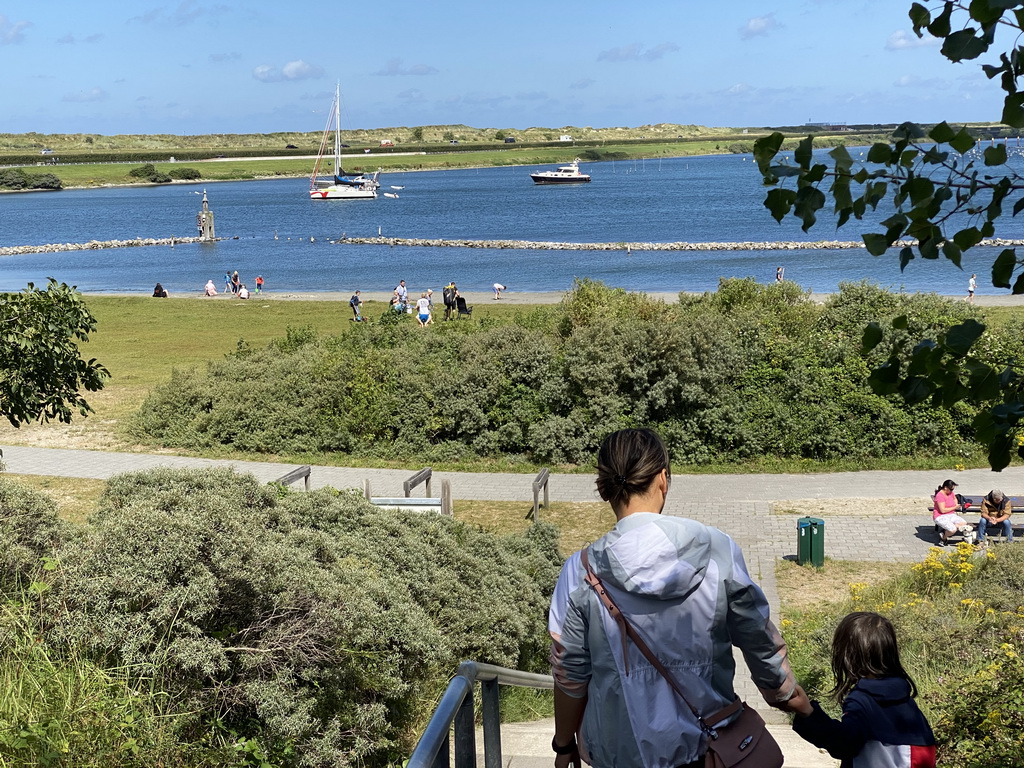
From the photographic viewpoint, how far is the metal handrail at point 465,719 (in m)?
2.50

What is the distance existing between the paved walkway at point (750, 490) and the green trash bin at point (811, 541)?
40cm

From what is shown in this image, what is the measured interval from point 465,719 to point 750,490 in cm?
1224

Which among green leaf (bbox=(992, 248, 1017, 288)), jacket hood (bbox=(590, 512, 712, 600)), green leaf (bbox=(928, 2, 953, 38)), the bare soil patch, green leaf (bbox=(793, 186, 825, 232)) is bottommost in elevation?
the bare soil patch

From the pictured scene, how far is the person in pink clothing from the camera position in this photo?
12203mm

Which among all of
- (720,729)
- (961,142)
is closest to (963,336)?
(961,142)

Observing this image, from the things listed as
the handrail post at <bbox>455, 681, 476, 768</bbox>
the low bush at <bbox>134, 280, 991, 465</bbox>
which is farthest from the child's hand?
the low bush at <bbox>134, 280, 991, 465</bbox>

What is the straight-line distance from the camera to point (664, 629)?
2.75 meters

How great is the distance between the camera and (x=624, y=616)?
2775mm

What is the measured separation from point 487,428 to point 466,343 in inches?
69.1

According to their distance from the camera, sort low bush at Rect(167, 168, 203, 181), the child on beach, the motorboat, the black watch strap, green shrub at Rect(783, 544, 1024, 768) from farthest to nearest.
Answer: low bush at Rect(167, 168, 203, 181), the motorboat, green shrub at Rect(783, 544, 1024, 768), the child on beach, the black watch strap

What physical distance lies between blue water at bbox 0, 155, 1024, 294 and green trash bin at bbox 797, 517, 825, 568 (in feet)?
18.1

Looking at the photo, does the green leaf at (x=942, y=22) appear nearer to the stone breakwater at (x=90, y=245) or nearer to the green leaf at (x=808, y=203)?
the green leaf at (x=808, y=203)

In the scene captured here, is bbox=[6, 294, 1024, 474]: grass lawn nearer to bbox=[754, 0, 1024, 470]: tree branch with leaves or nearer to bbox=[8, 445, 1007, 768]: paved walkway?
bbox=[8, 445, 1007, 768]: paved walkway

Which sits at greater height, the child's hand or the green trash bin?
the child's hand
